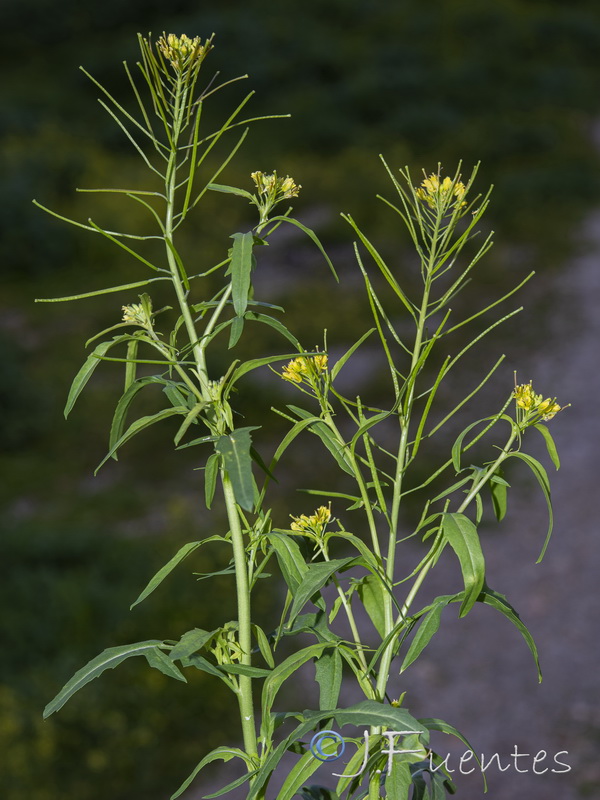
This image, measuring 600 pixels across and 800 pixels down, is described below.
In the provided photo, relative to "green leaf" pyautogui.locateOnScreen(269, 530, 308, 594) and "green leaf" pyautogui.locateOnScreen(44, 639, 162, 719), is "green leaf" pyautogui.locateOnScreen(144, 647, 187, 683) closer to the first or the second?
"green leaf" pyautogui.locateOnScreen(44, 639, 162, 719)

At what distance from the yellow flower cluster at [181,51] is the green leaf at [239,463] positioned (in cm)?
34

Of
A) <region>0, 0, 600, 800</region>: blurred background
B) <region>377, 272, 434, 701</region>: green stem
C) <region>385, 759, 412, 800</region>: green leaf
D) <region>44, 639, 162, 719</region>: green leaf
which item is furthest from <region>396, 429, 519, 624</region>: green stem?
<region>0, 0, 600, 800</region>: blurred background

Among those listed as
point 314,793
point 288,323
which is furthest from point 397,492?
point 288,323

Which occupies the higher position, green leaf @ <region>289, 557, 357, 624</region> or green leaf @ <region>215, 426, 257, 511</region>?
green leaf @ <region>215, 426, 257, 511</region>

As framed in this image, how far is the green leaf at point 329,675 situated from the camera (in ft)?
2.98

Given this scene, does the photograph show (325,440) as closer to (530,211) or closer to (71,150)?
(530,211)

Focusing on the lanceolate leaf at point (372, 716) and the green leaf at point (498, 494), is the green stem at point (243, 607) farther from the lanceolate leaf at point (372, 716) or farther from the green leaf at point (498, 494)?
the green leaf at point (498, 494)

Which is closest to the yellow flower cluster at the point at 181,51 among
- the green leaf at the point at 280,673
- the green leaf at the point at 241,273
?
the green leaf at the point at 241,273

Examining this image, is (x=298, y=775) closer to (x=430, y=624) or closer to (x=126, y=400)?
(x=430, y=624)

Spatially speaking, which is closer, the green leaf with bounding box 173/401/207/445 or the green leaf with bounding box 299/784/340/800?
the green leaf with bounding box 173/401/207/445

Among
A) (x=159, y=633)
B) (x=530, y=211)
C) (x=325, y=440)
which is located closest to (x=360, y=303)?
(x=530, y=211)

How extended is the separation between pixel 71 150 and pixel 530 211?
487 cm

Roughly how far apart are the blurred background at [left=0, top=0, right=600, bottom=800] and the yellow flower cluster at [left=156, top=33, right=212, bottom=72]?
32cm

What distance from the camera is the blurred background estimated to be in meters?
3.55
